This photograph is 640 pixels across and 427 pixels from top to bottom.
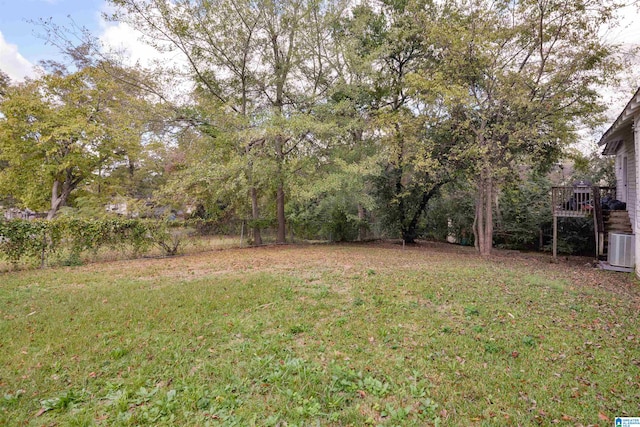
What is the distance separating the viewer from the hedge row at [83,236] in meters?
8.00

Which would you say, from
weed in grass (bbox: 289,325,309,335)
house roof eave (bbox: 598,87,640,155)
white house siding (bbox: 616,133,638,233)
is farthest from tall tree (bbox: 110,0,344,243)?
white house siding (bbox: 616,133,638,233)

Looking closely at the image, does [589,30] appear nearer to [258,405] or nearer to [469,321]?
[469,321]

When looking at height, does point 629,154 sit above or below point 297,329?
above

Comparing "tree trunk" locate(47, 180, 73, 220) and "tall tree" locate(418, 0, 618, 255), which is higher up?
"tall tree" locate(418, 0, 618, 255)

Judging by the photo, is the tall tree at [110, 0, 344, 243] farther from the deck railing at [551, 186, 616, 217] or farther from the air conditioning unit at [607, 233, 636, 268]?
the air conditioning unit at [607, 233, 636, 268]

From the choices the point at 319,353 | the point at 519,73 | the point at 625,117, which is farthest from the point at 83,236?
the point at 625,117

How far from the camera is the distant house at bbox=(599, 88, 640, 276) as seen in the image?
7.57m

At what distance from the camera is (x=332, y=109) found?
12117 mm

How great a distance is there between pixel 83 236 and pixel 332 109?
9263mm

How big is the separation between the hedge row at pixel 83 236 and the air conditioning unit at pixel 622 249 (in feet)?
43.5

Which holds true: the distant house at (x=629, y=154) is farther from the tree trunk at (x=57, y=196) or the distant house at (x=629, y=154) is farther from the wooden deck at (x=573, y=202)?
the tree trunk at (x=57, y=196)

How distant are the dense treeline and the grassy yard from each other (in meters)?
6.17

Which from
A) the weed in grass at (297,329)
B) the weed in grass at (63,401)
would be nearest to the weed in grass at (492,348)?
the weed in grass at (297,329)

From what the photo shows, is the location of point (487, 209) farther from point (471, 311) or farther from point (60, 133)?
point (60, 133)
